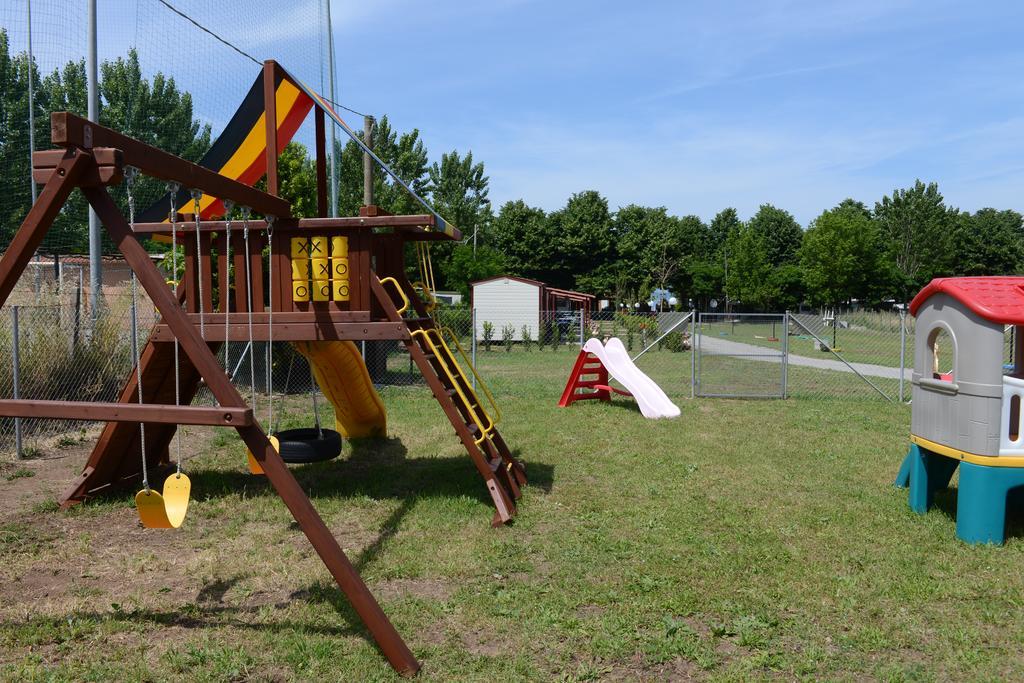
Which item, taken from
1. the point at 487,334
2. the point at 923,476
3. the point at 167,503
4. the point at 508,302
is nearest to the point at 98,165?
the point at 167,503

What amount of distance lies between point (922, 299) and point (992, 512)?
1.76 metres

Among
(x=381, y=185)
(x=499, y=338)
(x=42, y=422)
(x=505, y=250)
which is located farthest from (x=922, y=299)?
(x=505, y=250)

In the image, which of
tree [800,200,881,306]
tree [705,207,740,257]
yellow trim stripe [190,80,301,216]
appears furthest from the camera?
tree [705,207,740,257]

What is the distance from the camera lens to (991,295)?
5.28 m

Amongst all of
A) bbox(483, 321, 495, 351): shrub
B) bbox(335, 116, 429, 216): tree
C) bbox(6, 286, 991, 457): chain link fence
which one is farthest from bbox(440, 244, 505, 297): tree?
bbox(483, 321, 495, 351): shrub

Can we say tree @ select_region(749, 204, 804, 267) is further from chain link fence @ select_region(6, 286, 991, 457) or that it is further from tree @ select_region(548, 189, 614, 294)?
chain link fence @ select_region(6, 286, 991, 457)

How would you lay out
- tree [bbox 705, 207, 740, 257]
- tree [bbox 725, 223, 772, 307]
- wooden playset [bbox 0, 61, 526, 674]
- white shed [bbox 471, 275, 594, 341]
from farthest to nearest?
tree [bbox 705, 207, 740, 257], tree [bbox 725, 223, 772, 307], white shed [bbox 471, 275, 594, 341], wooden playset [bbox 0, 61, 526, 674]

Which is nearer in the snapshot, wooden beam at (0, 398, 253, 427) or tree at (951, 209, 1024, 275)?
wooden beam at (0, 398, 253, 427)

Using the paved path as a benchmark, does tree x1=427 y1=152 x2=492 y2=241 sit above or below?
above

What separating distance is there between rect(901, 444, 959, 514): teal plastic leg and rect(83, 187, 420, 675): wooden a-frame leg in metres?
4.55

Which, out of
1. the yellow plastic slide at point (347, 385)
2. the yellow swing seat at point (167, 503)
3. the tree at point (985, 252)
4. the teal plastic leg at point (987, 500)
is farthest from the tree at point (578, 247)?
the yellow swing seat at point (167, 503)

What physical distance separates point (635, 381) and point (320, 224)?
21.7ft

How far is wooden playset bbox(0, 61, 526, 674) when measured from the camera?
3.66 m

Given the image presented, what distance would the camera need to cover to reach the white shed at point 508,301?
94.8ft
